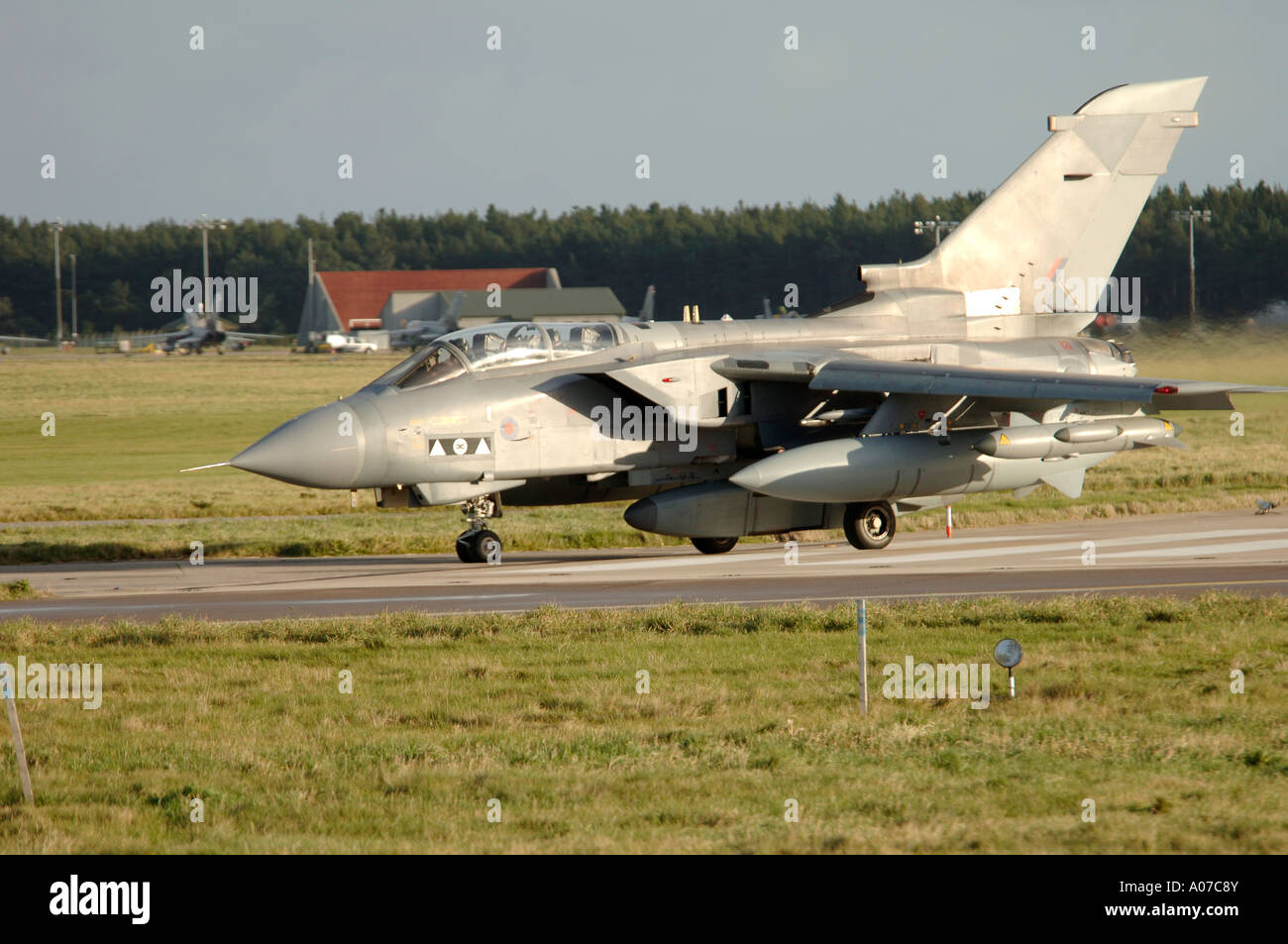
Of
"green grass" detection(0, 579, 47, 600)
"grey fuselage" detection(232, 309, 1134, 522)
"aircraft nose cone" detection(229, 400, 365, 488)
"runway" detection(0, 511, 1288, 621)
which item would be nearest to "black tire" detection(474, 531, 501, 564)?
"runway" detection(0, 511, 1288, 621)

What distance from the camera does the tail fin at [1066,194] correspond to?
23.3 m

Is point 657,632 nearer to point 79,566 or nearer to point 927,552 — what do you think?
point 927,552

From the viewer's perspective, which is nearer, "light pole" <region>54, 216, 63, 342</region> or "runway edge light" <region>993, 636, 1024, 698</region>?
"runway edge light" <region>993, 636, 1024, 698</region>

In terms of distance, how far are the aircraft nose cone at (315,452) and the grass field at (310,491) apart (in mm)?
4982

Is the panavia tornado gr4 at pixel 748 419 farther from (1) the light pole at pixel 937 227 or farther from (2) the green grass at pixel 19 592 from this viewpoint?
(1) the light pole at pixel 937 227

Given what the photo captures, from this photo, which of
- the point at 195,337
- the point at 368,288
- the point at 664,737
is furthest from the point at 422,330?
the point at 664,737

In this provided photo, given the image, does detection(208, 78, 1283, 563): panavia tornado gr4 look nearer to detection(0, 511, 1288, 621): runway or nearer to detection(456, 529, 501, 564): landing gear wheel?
detection(456, 529, 501, 564): landing gear wheel

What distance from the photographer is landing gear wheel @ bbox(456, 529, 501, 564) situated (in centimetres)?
1992

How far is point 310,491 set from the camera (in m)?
33.2

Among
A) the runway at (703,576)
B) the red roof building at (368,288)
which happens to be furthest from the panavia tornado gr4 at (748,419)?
the red roof building at (368,288)

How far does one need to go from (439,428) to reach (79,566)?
22.3 feet

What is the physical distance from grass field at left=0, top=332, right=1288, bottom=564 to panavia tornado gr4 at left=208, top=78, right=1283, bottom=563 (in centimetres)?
336

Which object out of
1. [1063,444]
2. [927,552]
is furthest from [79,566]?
[1063,444]

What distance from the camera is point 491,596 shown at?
16812mm
